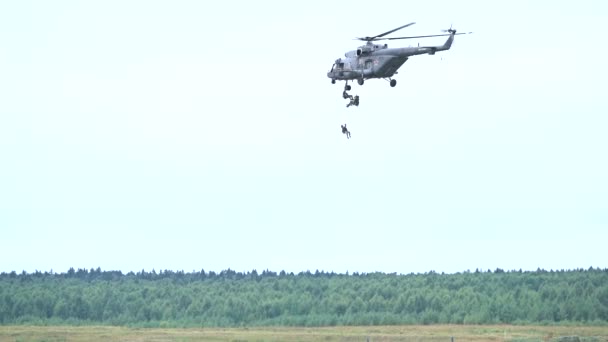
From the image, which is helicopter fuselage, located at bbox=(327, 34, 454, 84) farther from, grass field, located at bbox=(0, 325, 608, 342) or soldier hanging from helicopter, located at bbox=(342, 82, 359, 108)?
grass field, located at bbox=(0, 325, 608, 342)

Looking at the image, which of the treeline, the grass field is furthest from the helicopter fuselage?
the treeline

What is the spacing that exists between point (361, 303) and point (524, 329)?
2837 cm

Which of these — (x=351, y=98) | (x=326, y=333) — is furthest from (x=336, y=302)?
(x=351, y=98)

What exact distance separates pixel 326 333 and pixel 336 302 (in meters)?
27.6

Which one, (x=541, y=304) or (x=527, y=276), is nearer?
(x=541, y=304)

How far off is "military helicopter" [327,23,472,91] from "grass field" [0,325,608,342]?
2361 cm

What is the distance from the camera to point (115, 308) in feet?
483

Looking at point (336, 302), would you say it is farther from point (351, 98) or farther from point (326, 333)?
point (351, 98)

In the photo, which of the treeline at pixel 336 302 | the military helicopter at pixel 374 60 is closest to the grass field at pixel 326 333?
the treeline at pixel 336 302

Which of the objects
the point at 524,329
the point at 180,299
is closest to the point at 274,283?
the point at 180,299

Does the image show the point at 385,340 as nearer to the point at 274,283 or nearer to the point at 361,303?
the point at 361,303

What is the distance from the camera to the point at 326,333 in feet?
362

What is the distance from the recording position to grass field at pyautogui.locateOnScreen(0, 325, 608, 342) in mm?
99250

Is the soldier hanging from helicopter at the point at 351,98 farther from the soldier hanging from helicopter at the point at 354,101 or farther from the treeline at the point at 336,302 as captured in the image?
the treeline at the point at 336,302
